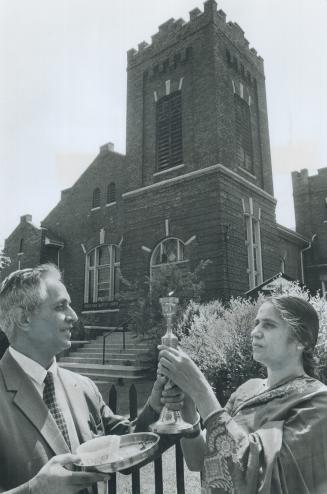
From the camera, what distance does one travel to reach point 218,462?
1.75m

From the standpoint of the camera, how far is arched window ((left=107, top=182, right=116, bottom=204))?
19688mm

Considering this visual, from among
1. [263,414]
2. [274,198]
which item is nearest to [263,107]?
[274,198]

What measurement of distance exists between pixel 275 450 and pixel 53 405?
Result: 3.42 ft

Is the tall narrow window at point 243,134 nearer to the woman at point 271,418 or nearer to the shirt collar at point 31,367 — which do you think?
the woman at point 271,418

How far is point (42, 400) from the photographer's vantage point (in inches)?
69.5

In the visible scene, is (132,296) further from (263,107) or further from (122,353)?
(263,107)

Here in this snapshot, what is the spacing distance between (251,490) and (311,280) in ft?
71.4

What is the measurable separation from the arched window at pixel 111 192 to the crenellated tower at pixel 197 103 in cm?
325

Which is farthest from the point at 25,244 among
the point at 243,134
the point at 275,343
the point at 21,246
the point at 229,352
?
the point at 275,343

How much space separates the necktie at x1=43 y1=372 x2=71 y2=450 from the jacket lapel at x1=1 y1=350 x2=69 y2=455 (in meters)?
0.10

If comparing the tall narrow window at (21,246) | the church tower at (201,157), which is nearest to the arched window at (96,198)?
the church tower at (201,157)

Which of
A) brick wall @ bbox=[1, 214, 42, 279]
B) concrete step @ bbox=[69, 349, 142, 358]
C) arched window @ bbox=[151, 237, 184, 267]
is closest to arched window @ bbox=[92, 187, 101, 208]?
brick wall @ bbox=[1, 214, 42, 279]

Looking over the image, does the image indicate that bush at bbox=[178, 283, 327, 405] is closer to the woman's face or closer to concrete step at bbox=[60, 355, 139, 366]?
the woman's face

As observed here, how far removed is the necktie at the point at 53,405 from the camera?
1.83 metres
